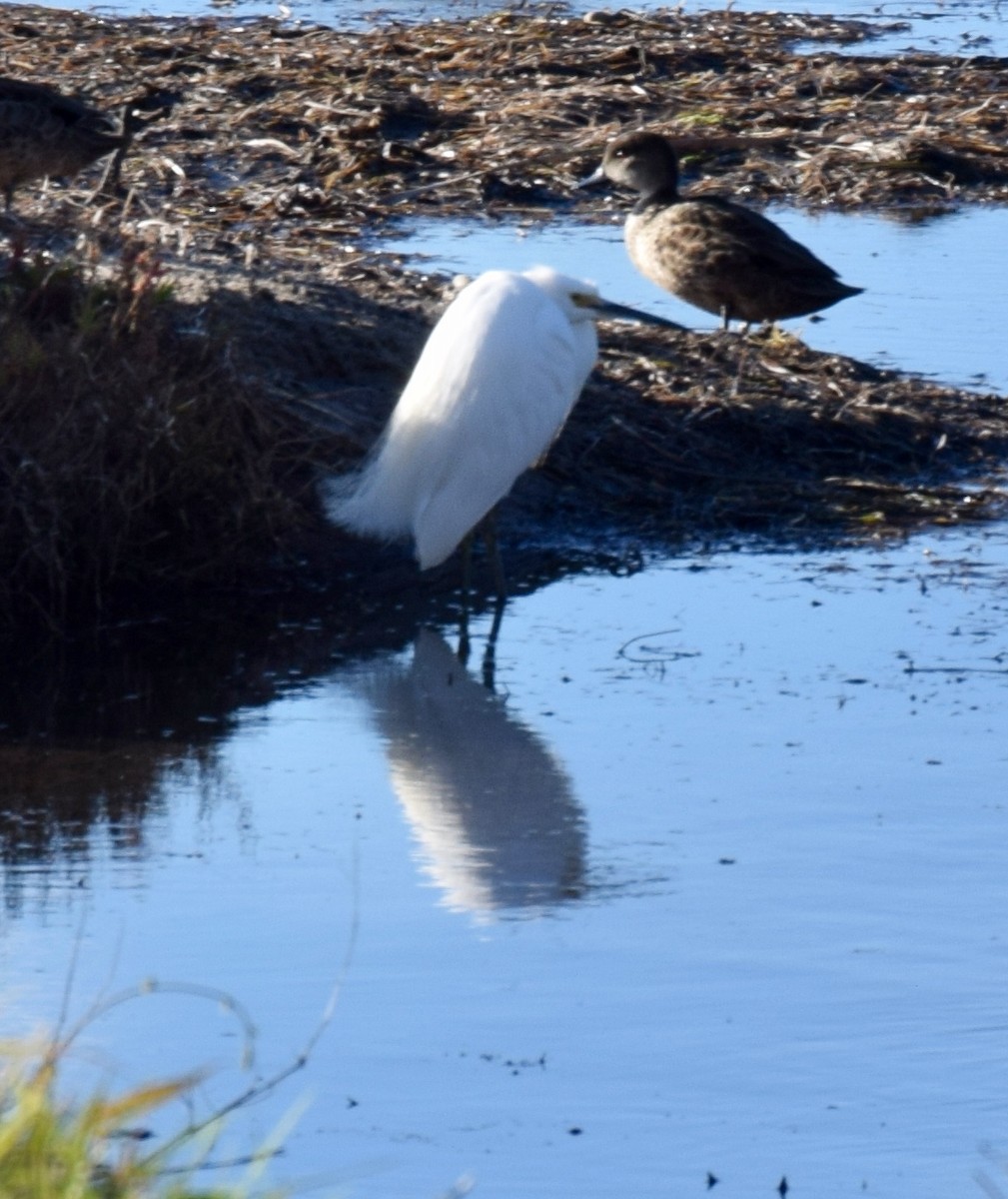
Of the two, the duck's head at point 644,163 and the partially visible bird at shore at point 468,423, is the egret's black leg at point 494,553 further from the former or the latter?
the duck's head at point 644,163

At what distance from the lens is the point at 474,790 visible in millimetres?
5484

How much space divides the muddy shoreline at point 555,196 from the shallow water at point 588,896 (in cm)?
105

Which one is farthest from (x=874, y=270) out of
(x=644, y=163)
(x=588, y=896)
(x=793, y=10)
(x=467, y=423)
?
(x=793, y=10)

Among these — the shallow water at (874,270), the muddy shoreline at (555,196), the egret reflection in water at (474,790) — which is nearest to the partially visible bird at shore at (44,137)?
the muddy shoreline at (555,196)

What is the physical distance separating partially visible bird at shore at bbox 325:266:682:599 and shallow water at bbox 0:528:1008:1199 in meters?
0.41

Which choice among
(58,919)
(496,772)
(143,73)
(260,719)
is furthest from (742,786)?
(143,73)

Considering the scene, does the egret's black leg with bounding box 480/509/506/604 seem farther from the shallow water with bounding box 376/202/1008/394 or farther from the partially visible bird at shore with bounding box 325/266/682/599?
the shallow water with bounding box 376/202/1008/394

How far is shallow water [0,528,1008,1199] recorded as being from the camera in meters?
3.80

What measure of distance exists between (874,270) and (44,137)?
13.6ft

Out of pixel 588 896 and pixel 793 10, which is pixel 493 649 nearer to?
pixel 588 896

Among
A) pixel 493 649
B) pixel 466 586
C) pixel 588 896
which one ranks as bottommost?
pixel 588 896

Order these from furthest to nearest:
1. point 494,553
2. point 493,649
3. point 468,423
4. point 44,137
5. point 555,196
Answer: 1. point 555,196
2. point 44,137
3. point 494,553
4. point 468,423
5. point 493,649

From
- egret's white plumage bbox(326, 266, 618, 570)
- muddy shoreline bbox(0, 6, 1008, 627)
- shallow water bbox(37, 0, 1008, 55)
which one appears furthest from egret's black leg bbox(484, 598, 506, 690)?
shallow water bbox(37, 0, 1008, 55)

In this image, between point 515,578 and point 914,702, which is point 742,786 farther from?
point 515,578
